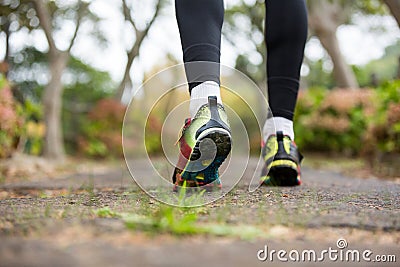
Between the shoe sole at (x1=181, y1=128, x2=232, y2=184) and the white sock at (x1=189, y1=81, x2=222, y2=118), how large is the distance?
132 millimetres

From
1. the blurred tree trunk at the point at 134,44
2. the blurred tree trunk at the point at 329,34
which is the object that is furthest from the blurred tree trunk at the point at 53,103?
the blurred tree trunk at the point at 329,34

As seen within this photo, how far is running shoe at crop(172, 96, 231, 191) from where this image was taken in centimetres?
128

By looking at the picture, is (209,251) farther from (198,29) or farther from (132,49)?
(132,49)

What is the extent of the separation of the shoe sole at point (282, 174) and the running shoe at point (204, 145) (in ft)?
1.02

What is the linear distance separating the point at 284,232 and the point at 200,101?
0.57 meters

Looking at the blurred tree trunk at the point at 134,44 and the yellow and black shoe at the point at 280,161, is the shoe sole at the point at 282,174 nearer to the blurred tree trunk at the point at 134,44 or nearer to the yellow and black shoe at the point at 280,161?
the yellow and black shoe at the point at 280,161

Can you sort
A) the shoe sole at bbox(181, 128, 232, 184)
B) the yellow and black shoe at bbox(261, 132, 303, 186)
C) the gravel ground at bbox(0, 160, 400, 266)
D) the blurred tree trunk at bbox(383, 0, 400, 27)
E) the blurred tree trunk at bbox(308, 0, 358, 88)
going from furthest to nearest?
the blurred tree trunk at bbox(308, 0, 358, 88) < the blurred tree trunk at bbox(383, 0, 400, 27) < the yellow and black shoe at bbox(261, 132, 303, 186) < the shoe sole at bbox(181, 128, 232, 184) < the gravel ground at bbox(0, 160, 400, 266)

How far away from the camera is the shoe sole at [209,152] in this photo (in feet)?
4.19

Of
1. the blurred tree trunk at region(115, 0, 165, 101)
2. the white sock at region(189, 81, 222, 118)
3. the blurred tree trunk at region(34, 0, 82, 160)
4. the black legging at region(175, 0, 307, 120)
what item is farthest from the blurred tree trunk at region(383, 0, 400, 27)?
the blurred tree trunk at region(115, 0, 165, 101)

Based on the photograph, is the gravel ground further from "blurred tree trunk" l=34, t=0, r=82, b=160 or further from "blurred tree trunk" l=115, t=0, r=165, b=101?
"blurred tree trunk" l=115, t=0, r=165, b=101

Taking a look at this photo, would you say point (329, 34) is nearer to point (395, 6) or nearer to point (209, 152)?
point (395, 6)

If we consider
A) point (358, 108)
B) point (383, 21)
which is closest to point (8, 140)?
point (358, 108)

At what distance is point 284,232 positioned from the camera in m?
0.91

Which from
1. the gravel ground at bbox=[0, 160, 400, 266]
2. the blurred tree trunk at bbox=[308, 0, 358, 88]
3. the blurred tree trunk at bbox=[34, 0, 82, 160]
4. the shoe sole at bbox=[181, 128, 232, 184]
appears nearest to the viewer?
the gravel ground at bbox=[0, 160, 400, 266]
